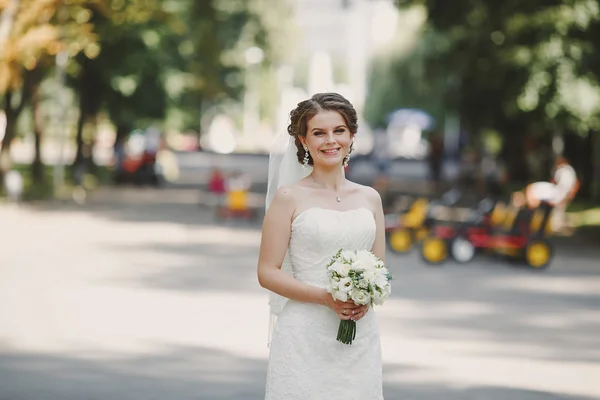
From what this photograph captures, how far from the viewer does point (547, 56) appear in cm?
2450

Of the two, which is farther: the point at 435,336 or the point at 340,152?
the point at 435,336

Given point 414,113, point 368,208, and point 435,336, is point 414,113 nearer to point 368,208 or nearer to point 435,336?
point 435,336

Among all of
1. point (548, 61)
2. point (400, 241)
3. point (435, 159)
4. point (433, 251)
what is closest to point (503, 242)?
point (433, 251)

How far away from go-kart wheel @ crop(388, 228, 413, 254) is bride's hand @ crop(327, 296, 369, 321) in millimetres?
16911

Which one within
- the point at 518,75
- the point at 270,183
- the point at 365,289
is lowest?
the point at 365,289

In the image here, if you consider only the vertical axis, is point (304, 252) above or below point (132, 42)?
below

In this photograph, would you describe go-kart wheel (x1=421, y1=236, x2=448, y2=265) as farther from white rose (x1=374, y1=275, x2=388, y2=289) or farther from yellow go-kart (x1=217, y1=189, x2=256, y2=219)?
white rose (x1=374, y1=275, x2=388, y2=289)

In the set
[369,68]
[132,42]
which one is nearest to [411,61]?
[369,68]

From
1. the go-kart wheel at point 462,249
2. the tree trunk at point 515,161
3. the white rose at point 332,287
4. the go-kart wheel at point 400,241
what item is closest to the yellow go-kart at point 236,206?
the go-kart wheel at point 400,241

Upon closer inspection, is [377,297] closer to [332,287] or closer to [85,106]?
[332,287]

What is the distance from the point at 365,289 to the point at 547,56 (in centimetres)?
2029

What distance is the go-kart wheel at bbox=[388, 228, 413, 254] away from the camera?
21969 mm

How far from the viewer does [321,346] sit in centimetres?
521

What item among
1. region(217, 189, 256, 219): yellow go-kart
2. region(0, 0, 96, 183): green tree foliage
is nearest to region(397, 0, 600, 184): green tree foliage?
region(217, 189, 256, 219): yellow go-kart
